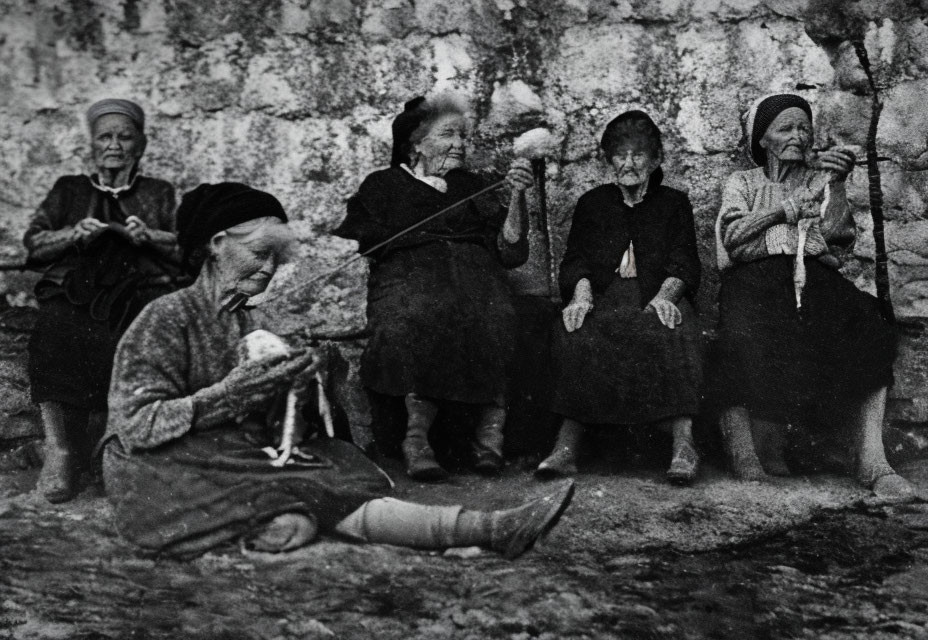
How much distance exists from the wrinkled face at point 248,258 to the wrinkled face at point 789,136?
6.96 ft

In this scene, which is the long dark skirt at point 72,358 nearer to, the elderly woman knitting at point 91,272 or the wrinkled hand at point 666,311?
the elderly woman knitting at point 91,272

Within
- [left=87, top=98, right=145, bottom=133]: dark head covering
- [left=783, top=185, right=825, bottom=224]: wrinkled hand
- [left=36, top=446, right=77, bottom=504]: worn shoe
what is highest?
[left=87, top=98, right=145, bottom=133]: dark head covering

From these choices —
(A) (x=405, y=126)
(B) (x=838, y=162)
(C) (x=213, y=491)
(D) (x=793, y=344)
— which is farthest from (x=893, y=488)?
(C) (x=213, y=491)

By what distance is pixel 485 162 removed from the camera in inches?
255

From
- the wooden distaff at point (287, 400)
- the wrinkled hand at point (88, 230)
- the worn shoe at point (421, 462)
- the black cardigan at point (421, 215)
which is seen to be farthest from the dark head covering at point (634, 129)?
the wrinkled hand at point (88, 230)

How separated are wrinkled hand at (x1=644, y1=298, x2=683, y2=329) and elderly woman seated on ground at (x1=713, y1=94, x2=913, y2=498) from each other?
0.24 metres

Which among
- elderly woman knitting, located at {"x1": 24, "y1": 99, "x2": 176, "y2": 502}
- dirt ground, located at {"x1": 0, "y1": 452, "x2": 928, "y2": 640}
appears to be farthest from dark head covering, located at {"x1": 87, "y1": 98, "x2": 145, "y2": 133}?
dirt ground, located at {"x1": 0, "y1": 452, "x2": 928, "y2": 640}

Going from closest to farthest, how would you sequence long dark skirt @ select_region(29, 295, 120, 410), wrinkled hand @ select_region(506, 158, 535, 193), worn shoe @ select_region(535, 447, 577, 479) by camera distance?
worn shoe @ select_region(535, 447, 577, 479), long dark skirt @ select_region(29, 295, 120, 410), wrinkled hand @ select_region(506, 158, 535, 193)

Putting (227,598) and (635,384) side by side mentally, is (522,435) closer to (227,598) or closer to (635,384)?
(635,384)

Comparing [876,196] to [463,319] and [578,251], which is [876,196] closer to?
[578,251]

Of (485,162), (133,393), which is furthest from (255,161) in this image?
(133,393)

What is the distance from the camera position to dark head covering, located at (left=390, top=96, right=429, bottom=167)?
6238 mm

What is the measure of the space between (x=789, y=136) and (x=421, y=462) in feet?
6.91

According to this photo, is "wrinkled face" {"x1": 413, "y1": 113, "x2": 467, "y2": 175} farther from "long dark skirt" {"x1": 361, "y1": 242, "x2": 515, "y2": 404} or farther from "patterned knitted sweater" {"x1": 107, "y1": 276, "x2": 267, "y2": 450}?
"patterned knitted sweater" {"x1": 107, "y1": 276, "x2": 267, "y2": 450}
